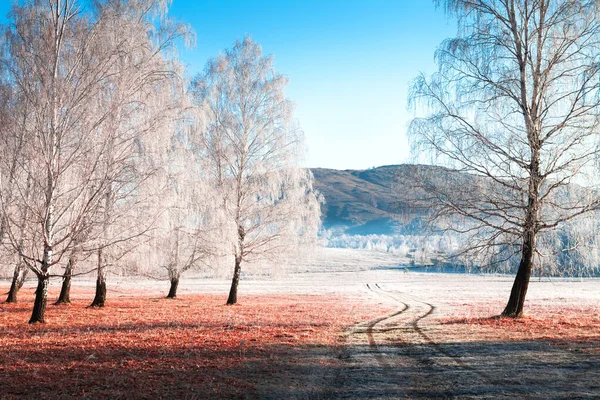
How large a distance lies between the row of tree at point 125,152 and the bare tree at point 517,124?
33.2ft

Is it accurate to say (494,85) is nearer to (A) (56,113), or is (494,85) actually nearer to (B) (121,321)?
(A) (56,113)

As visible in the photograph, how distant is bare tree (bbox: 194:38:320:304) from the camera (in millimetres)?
22734

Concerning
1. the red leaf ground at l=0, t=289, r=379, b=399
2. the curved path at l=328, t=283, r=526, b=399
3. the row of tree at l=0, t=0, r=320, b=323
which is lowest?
the red leaf ground at l=0, t=289, r=379, b=399

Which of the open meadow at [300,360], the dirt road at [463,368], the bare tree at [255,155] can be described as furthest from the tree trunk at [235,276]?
the dirt road at [463,368]

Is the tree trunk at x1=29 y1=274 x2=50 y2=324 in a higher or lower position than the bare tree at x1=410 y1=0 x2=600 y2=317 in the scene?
lower

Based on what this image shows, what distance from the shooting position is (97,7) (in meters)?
15.4

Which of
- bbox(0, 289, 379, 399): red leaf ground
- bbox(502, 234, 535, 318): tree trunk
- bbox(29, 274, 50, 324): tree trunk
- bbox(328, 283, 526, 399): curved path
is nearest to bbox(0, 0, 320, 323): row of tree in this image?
bbox(29, 274, 50, 324): tree trunk

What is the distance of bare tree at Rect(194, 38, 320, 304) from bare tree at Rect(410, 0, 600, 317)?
32.2ft

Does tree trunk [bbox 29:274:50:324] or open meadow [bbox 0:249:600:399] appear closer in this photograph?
open meadow [bbox 0:249:600:399]

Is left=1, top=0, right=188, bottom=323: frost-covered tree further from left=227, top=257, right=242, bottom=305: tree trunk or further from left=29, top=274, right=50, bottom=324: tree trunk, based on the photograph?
left=227, top=257, right=242, bottom=305: tree trunk

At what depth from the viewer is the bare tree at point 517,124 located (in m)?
13.3

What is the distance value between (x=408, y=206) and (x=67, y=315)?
46.1 feet

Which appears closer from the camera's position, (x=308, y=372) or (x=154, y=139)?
(x=308, y=372)


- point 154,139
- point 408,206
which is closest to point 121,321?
point 154,139
